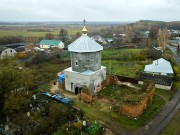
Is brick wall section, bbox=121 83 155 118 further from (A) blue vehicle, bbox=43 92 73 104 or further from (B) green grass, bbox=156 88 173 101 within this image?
(A) blue vehicle, bbox=43 92 73 104

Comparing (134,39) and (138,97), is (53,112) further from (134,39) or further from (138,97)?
(134,39)

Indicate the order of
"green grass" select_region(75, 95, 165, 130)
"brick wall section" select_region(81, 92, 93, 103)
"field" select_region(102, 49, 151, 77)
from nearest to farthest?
"green grass" select_region(75, 95, 165, 130) → "brick wall section" select_region(81, 92, 93, 103) → "field" select_region(102, 49, 151, 77)

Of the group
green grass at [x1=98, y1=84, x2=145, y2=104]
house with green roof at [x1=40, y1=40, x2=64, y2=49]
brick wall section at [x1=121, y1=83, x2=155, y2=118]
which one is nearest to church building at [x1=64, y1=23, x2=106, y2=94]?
green grass at [x1=98, y1=84, x2=145, y2=104]

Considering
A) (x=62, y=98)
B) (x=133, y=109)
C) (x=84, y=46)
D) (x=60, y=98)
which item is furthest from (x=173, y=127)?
(x=84, y=46)

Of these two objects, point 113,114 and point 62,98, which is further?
point 62,98

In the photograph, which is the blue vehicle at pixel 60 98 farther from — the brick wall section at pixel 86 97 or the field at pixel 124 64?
the field at pixel 124 64

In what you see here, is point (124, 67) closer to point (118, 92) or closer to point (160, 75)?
point (160, 75)
